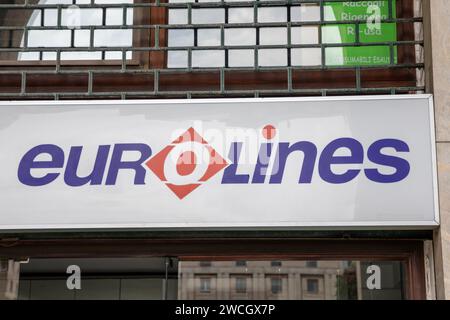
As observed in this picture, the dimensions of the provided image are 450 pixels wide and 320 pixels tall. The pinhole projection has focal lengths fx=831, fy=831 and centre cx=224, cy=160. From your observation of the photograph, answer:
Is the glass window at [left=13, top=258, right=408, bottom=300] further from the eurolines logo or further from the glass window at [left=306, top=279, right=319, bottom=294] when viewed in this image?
the eurolines logo

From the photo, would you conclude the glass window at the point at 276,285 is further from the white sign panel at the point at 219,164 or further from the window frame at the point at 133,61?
the window frame at the point at 133,61

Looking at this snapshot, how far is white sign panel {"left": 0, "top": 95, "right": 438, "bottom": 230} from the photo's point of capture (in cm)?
625

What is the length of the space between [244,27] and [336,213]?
1.84 meters

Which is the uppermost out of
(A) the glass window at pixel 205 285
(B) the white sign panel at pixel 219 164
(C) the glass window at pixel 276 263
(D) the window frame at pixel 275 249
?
(B) the white sign panel at pixel 219 164

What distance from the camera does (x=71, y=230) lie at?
6371mm

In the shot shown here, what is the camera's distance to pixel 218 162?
639cm

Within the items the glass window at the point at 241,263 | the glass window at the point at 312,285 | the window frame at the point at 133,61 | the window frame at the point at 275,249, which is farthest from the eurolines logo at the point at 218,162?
the window frame at the point at 133,61

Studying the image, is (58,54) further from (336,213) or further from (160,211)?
(336,213)

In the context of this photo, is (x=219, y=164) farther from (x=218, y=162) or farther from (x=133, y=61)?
(x=133, y=61)

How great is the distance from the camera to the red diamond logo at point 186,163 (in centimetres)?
637

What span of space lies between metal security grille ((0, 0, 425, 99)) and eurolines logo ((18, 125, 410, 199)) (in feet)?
1.99

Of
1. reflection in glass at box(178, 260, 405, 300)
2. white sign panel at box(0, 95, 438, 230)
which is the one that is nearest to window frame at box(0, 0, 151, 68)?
white sign panel at box(0, 95, 438, 230)
